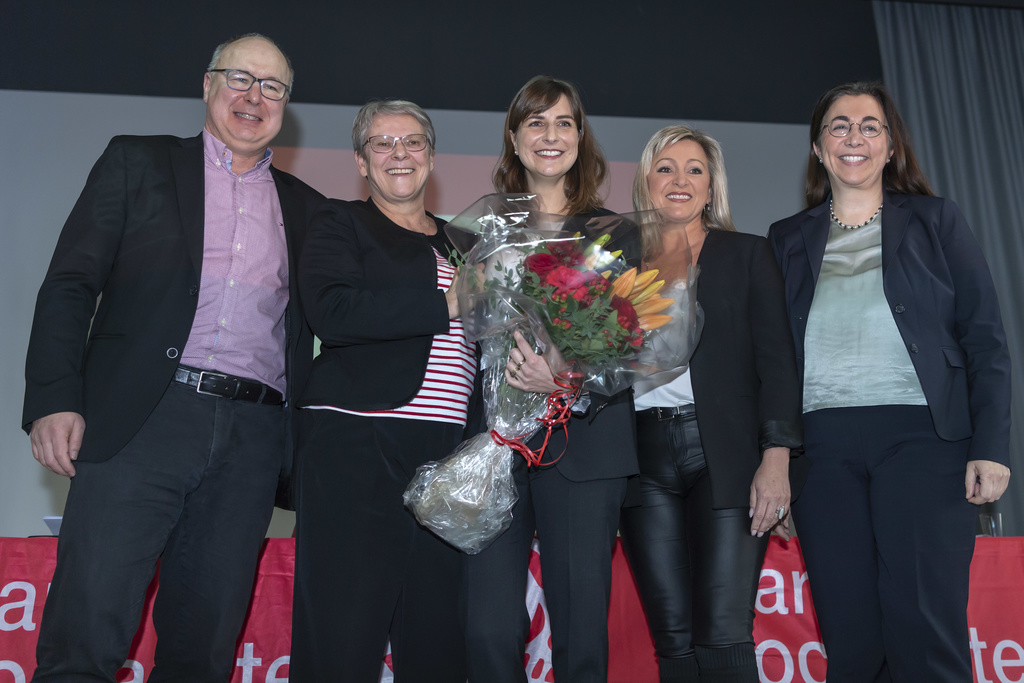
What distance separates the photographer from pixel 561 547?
180 centimetres

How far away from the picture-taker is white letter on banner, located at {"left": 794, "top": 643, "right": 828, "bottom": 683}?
258 centimetres

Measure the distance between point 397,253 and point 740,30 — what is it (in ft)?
11.2

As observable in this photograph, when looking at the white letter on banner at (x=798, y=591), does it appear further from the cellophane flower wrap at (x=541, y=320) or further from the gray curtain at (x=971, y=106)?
the gray curtain at (x=971, y=106)

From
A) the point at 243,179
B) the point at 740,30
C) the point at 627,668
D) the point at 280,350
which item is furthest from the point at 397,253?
the point at 740,30

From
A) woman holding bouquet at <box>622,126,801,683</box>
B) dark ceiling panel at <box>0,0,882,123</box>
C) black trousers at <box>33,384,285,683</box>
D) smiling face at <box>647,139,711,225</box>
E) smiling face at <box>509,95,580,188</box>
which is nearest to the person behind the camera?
black trousers at <box>33,384,285,683</box>

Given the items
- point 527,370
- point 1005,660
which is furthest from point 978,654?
point 527,370

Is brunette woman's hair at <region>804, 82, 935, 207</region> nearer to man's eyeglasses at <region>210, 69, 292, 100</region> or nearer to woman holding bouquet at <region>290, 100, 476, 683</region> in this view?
woman holding bouquet at <region>290, 100, 476, 683</region>

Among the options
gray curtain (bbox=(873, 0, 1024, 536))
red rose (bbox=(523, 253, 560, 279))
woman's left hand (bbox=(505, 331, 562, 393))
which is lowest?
woman's left hand (bbox=(505, 331, 562, 393))

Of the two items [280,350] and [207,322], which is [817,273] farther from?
[207,322]

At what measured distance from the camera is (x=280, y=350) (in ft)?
7.20

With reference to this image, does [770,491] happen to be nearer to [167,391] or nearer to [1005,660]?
[1005,660]

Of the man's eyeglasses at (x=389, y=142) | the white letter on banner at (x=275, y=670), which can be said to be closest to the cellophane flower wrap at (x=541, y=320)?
the man's eyeglasses at (x=389, y=142)

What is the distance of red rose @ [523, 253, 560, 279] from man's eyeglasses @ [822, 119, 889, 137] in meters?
1.20

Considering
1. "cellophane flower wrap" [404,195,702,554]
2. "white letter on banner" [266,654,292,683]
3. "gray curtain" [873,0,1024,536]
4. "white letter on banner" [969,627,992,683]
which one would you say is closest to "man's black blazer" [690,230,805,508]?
"cellophane flower wrap" [404,195,702,554]
